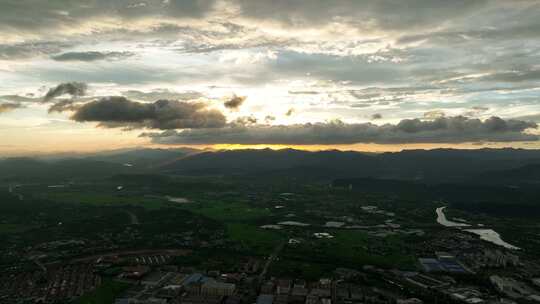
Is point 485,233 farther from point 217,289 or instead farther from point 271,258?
point 217,289

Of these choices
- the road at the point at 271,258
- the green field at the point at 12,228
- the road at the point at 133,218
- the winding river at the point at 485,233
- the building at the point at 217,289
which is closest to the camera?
the building at the point at 217,289

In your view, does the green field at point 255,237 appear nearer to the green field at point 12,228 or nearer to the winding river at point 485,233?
the green field at point 12,228

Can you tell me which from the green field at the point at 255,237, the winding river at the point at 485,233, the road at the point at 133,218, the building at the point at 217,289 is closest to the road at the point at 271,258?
the green field at the point at 255,237

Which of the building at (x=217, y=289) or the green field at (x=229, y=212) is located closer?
the building at (x=217, y=289)

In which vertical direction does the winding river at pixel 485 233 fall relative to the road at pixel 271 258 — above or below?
below

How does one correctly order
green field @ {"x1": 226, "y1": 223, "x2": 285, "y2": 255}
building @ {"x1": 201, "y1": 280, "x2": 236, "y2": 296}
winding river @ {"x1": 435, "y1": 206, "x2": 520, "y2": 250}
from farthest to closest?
winding river @ {"x1": 435, "y1": 206, "x2": 520, "y2": 250}
green field @ {"x1": 226, "y1": 223, "x2": 285, "y2": 255}
building @ {"x1": 201, "y1": 280, "x2": 236, "y2": 296}

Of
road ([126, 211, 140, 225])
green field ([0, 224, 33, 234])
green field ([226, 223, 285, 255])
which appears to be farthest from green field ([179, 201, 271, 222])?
green field ([0, 224, 33, 234])

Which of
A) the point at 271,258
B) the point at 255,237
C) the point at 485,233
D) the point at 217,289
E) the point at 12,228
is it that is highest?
the point at 217,289

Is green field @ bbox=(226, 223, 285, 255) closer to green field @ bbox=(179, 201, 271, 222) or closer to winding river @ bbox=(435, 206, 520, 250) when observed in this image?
green field @ bbox=(179, 201, 271, 222)

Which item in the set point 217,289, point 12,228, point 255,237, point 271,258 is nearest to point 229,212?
point 255,237

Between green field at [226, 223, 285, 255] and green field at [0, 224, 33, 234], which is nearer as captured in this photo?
green field at [226, 223, 285, 255]

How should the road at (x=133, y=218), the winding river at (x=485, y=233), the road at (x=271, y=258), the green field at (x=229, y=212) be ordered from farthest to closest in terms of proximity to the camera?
the green field at (x=229, y=212) → the road at (x=133, y=218) → the winding river at (x=485, y=233) → the road at (x=271, y=258)

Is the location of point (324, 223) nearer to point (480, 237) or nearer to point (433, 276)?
point (480, 237)

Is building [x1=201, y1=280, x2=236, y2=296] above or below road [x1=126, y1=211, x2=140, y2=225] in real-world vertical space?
above
